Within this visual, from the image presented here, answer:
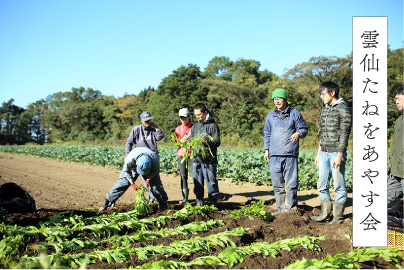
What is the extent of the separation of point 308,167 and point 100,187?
5926 mm

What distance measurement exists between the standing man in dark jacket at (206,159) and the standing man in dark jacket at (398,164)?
2.53 meters

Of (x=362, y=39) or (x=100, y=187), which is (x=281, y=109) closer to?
(x=362, y=39)

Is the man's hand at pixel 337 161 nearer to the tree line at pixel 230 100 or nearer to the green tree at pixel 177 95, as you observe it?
the tree line at pixel 230 100

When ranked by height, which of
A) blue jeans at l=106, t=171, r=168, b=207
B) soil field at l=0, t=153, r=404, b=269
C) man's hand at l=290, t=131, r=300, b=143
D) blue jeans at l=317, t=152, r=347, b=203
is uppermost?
man's hand at l=290, t=131, r=300, b=143

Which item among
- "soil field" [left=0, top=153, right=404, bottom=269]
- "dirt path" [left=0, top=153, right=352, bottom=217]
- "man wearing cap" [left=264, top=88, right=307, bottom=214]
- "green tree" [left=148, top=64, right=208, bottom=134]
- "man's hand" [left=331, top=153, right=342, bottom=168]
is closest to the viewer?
"soil field" [left=0, top=153, right=404, bottom=269]

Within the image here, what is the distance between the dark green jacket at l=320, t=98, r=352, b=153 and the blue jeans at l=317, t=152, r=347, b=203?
105 mm

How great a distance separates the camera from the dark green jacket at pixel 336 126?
4195 mm

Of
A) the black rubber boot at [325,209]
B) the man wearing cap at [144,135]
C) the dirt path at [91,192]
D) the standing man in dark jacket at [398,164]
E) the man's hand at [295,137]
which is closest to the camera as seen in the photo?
the standing man in dark jacket at [398,164]

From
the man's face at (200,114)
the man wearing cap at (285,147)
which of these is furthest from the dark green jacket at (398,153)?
the man's face at (200,114)

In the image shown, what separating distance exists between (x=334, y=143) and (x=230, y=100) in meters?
28.1

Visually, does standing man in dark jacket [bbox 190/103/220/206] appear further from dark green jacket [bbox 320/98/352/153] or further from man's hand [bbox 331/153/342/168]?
man's hand [bbox 331/153/342/168]

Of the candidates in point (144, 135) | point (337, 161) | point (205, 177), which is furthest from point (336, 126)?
point (144, 135)

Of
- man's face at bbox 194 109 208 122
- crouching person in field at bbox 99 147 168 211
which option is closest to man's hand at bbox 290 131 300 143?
man's face at bbox 194 109 208 122

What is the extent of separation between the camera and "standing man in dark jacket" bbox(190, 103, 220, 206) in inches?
206
